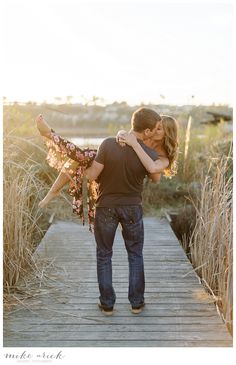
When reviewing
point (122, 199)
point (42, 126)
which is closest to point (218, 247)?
point (122, 199)

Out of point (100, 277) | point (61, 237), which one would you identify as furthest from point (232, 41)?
point (61, 237)

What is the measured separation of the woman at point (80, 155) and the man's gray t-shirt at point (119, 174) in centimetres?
7

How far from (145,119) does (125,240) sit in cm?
78

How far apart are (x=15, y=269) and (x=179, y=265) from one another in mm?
1425

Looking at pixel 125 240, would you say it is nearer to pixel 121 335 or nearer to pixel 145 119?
pixel 121 335

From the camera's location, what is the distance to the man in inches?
146

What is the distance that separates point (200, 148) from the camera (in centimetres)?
999

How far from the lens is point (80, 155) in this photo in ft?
12.4

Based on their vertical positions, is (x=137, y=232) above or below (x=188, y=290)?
above

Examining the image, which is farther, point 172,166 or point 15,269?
point 15,269

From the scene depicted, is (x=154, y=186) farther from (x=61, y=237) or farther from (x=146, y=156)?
(x=146, y=156)

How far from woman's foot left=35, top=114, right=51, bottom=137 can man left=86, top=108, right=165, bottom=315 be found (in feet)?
1.09

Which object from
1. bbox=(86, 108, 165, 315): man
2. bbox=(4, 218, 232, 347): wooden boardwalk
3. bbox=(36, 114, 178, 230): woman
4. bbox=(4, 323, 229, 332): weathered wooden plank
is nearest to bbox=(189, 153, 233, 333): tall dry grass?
bbox=(4, 218, 232, 347): wooden boardwalk

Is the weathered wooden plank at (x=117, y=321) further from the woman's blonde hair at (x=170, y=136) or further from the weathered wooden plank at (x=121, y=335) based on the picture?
the woman's blonde hair at (x=170, y=136)
